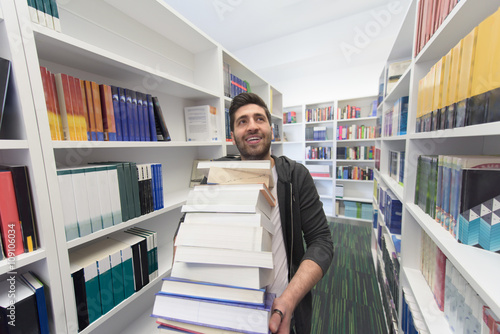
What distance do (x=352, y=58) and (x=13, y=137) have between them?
406 cm

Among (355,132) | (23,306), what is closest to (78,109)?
(23,306)

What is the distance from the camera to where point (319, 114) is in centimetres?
375

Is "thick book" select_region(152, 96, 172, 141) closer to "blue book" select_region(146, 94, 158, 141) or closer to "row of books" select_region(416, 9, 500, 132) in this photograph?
"blue book" select_region(146, 94, 158, 141)

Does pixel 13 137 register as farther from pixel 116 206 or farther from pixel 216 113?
pixel 216 113

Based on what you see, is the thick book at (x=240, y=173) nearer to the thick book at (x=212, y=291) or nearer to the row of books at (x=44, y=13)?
the thick book at (x=212, y=291)

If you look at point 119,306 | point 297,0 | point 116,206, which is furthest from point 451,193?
point 297,0

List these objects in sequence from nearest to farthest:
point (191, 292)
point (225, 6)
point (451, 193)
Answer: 1. point (191, 292)
2. point (451, 193)
3. point (225, 6)

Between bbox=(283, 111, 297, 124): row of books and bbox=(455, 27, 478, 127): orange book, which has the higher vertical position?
bbox=(283, 111, 297, 124): row of books

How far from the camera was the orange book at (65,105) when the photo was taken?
753 mm

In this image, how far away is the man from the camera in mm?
770

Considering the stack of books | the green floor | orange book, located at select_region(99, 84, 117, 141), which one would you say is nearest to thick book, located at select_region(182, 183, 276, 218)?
the stack of books

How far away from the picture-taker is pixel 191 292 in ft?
1.73

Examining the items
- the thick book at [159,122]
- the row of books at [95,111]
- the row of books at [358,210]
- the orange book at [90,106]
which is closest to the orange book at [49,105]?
the row of books at [95,111]

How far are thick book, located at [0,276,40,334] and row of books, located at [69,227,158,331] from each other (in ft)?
0.38
